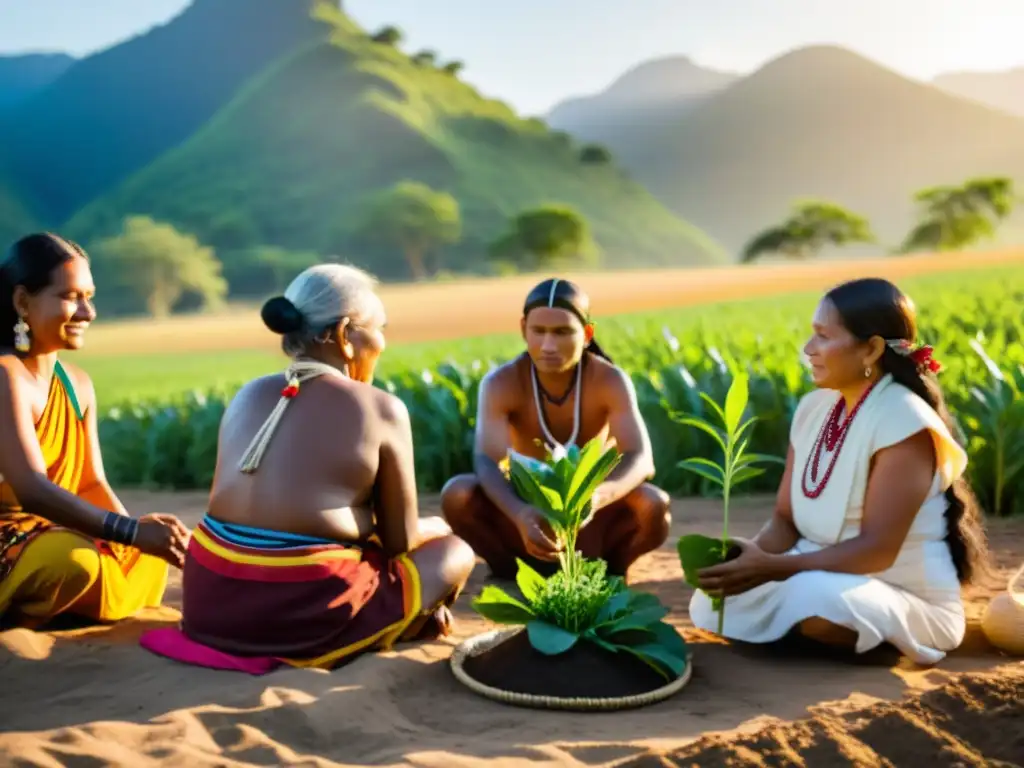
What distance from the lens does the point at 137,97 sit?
131m

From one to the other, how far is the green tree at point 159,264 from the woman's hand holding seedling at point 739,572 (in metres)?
83.5

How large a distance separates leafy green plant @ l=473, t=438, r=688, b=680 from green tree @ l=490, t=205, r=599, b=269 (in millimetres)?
81168

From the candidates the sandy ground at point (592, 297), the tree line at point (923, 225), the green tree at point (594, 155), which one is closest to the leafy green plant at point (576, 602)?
the sandy ground at point (592, 297)

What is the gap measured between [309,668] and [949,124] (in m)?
158

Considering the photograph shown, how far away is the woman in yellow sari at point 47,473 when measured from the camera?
3.96 metres

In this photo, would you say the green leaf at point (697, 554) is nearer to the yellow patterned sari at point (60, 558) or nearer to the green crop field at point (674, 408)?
the yellow patterned sari at point (60, 558)

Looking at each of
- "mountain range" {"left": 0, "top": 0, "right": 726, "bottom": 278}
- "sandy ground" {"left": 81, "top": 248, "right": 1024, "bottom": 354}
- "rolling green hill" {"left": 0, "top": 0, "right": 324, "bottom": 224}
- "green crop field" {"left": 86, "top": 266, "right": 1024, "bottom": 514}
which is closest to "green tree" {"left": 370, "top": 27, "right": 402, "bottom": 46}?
"mountain range" {"left": 0, "top": 0, "right": 726, "bottom": 278}

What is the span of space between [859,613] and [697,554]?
55 cm

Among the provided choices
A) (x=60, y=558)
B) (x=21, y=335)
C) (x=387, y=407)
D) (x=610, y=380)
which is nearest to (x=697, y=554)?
(x=387, y=407)

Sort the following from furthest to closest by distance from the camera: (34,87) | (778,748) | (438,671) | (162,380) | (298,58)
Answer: (34,87)
(298,58)
(162,380)
(438,671)
(778,748)

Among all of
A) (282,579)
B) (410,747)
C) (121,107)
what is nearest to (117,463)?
(282,579)

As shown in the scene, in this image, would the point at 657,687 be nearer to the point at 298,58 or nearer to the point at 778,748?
the point at 778,748

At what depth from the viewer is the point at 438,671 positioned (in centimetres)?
379

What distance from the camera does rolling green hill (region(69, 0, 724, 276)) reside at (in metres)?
94.8
